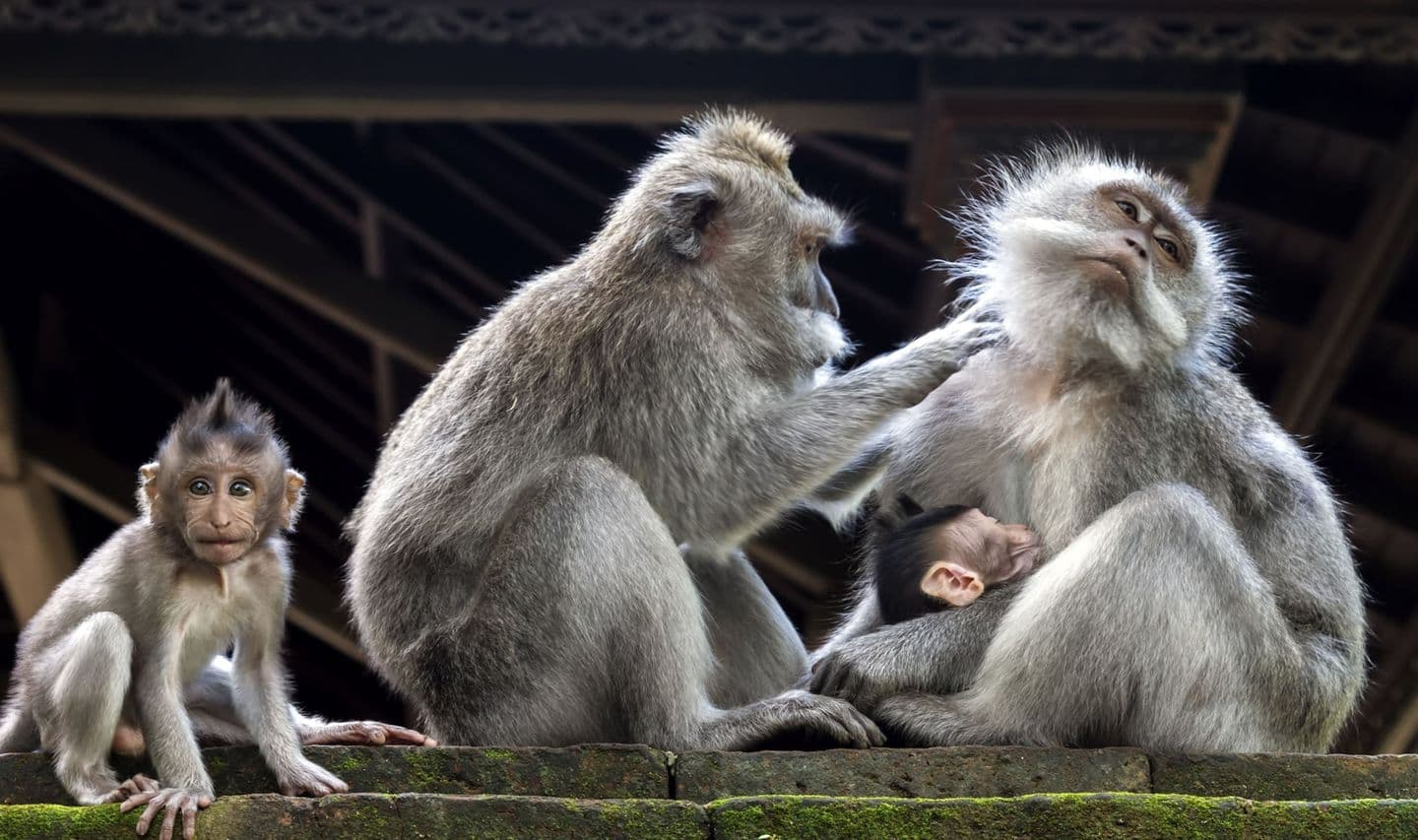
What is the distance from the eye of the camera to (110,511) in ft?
36.3

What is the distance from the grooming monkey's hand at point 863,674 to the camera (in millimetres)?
5094

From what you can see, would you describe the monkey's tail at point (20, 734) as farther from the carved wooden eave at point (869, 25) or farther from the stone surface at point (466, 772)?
the carved wooden eave at point (869, 25)

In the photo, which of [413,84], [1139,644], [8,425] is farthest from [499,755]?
[8,425]

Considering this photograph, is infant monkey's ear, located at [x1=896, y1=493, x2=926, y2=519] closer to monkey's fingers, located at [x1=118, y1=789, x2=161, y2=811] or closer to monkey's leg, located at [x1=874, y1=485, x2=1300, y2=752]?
monkey's leg, located at [x1=874, y1=485, x2=1300, y2=752]

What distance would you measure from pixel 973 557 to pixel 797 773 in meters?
0.88

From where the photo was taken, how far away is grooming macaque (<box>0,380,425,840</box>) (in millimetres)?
4594

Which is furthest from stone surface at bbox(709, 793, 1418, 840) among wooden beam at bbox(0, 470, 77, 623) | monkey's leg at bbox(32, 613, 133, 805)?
wooden beam at bbox(0, 470, 77, 623)

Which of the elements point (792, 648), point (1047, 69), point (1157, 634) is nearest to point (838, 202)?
point (1047, 69)

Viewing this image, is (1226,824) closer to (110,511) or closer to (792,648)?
(792,648)

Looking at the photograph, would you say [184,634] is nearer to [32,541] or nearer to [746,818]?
[746,818]

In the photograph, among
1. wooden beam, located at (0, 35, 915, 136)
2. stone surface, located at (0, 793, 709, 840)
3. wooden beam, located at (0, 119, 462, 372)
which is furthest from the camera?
wooden beam, located at (0, 119, 462, 372)

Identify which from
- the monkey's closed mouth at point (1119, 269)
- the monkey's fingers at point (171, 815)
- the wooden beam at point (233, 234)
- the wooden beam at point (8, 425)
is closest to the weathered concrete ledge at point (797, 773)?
the monkey's fingers at point (171, 815)

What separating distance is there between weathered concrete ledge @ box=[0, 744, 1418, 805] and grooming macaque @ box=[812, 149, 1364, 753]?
0.58ft

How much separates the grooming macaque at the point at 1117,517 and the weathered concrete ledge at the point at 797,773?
18cm
